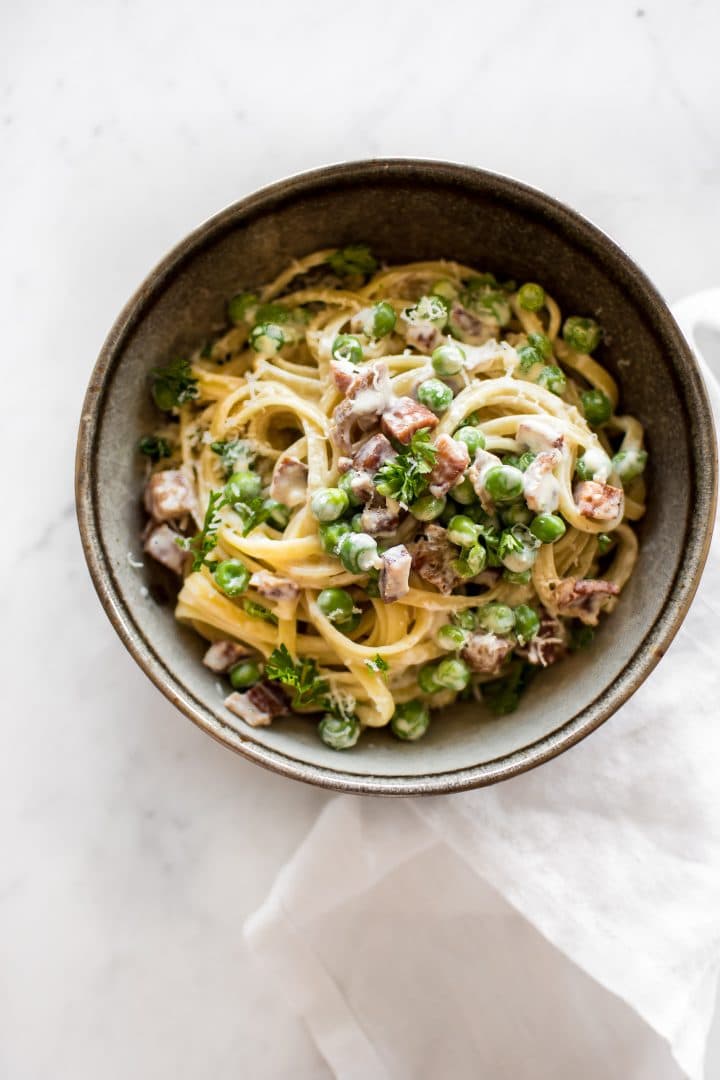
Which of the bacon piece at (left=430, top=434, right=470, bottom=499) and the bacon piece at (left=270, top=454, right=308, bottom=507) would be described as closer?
the bacon piece at (left=430, top=434, right=470, bottom=499)

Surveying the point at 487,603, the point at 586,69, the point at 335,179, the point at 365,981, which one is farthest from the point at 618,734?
the point at 586,69

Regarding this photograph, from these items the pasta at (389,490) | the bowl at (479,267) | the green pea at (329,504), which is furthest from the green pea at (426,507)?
the bowl at (479,267)

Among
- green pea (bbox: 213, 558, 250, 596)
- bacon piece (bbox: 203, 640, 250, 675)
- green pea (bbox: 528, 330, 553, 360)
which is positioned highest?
green pea (bbox: 528, 330, 553, 360)

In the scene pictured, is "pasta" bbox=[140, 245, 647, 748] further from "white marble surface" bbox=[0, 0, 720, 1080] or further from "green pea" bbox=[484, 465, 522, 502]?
"white marble surface" bbox=[0, 0, 720, 1080]

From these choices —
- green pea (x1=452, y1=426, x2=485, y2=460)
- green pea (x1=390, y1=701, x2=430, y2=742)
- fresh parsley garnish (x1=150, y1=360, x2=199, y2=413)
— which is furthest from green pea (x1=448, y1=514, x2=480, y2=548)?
fresh parsley garnish (x1=150, y1=360, x2=199, y2=413)

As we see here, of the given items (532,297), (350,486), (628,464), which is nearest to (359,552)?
(350,486)

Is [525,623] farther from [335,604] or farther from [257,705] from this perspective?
[257,705]
